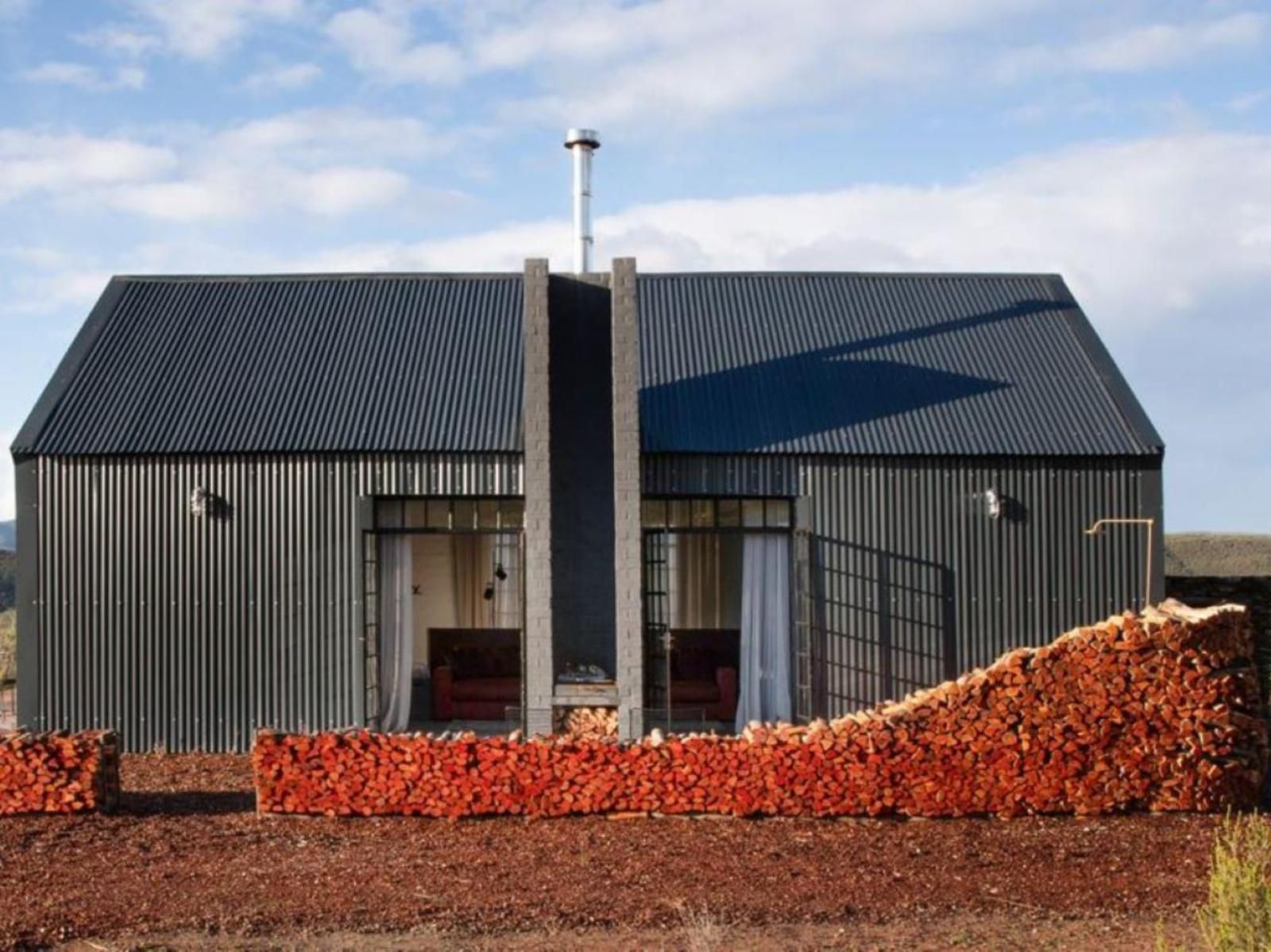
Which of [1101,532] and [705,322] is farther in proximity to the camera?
[705,322]

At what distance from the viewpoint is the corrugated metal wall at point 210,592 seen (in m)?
14.8

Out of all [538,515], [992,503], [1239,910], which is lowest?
[1239,910]

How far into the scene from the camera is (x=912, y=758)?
10.9 metres

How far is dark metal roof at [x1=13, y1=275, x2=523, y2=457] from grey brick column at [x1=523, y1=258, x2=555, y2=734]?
2.78ft

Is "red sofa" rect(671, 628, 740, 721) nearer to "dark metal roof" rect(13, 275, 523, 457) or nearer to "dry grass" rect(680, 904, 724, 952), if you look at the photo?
"dark metal roof" rect(13, 275, 523, 457)

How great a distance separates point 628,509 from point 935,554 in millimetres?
3286

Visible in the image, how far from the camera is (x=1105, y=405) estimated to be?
15625 millimetres

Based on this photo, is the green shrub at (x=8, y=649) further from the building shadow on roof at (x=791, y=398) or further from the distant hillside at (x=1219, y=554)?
the distant hillside at (x=1219, y=554)

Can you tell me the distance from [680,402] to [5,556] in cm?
3465

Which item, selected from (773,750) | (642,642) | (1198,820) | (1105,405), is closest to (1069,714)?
(1198,820)

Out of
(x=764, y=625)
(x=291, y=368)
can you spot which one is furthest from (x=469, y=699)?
(x=291, y=368)

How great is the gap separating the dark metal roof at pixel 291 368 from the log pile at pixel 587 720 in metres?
2.68

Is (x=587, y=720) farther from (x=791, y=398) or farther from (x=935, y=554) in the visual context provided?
(x=791, y=398)

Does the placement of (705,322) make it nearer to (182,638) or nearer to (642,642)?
(642,642)
